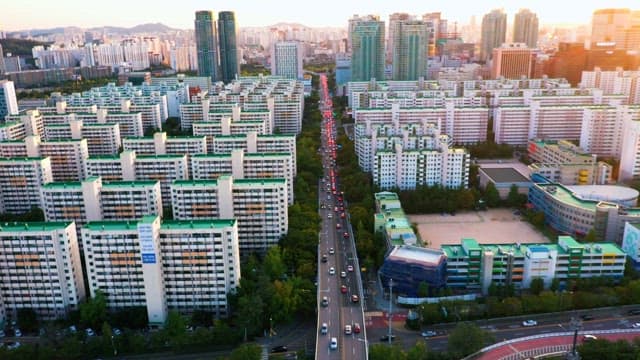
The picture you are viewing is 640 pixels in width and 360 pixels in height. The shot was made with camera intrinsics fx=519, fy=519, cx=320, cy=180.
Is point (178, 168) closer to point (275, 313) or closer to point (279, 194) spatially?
point (279, 194)

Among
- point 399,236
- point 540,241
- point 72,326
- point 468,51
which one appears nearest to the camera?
point 72,326

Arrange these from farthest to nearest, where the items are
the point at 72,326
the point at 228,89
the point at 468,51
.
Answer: the point at 468,51
the point at 228,89
the point at 72,326

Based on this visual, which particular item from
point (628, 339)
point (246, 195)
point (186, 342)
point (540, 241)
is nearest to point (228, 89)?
point (246, 195)

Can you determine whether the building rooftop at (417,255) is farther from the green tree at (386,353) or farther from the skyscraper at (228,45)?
the skyscraper at (228,45)

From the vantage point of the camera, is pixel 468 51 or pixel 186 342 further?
pixel 468 51

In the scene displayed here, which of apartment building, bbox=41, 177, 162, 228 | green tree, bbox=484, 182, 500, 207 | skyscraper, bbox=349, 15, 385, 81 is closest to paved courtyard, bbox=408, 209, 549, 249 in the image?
green tree, bbox=484, 182, 500, 207

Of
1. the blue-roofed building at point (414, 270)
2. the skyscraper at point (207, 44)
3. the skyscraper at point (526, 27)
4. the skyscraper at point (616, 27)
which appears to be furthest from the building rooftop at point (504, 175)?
the skyscraper at point (526, 27)

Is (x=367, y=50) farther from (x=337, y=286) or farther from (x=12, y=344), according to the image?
(x=12, y=344)

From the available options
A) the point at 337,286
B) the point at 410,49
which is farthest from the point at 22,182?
the point at 410,49
